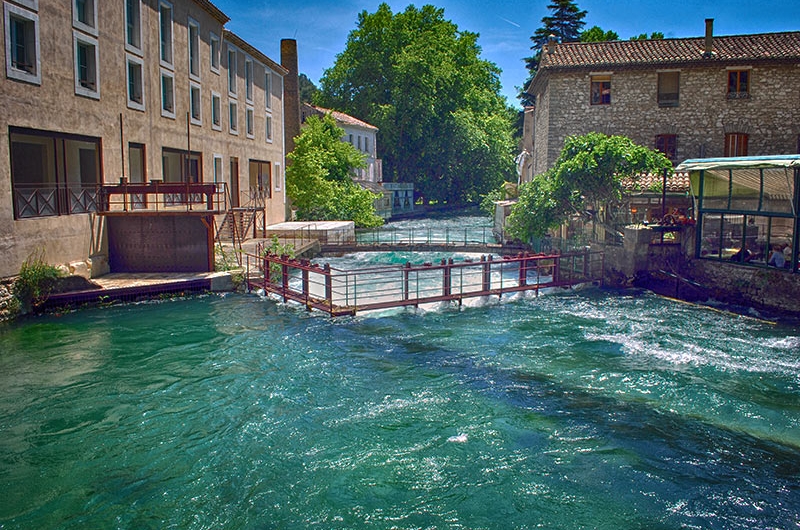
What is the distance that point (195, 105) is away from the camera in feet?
97.6

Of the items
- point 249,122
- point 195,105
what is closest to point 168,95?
point 195,105

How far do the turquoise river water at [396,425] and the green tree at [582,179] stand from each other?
326 inches

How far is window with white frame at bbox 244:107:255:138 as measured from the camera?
117ft

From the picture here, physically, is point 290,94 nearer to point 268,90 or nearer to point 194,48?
point 268,90

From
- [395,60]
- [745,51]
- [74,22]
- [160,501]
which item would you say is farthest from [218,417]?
[395,60]

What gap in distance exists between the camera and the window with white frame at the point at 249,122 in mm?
35562

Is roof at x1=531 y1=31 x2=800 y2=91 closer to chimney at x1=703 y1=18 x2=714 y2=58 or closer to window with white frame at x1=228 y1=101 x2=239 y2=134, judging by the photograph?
chimney at x1=703 y1=18 x2=714 y2=58

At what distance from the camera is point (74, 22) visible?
67.6 feet

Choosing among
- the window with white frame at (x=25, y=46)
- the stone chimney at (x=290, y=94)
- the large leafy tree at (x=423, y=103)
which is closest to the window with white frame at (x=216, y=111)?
the stone chimney at (x=290, y=94)

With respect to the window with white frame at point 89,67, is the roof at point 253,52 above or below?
above

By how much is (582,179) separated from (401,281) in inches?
339

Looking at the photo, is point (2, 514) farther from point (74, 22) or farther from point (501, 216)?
point (501, 216)

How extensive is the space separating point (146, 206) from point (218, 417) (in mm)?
15149

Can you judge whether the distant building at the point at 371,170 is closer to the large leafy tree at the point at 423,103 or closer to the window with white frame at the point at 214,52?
the large leafy tree at the point at 423,103
